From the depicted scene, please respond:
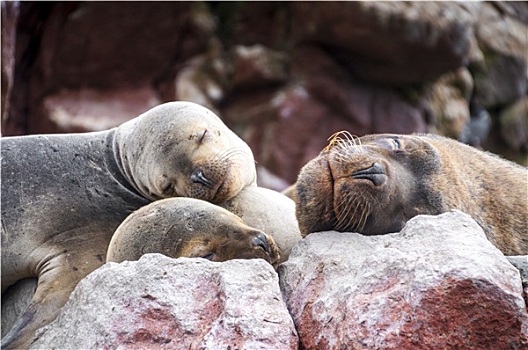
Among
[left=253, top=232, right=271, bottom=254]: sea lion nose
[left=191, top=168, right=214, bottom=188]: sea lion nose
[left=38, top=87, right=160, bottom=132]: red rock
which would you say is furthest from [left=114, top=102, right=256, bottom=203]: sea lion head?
[left=38, top=87, right=160, bottom=132]: red rock

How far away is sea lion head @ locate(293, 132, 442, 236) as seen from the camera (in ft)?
10.8

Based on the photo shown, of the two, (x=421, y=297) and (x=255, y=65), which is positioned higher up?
(x=421, y=297)

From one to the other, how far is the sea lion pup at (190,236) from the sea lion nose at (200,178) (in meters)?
0.70

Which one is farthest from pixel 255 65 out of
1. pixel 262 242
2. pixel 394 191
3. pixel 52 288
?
pixel 262 242

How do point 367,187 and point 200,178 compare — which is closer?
point 367,187

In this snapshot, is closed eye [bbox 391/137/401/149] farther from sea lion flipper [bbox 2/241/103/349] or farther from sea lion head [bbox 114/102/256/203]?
sea lion flipper [bbox 2/241/103/349]

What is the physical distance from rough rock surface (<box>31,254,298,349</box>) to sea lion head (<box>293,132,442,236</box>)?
1.63 ft

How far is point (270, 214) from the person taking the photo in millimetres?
3898

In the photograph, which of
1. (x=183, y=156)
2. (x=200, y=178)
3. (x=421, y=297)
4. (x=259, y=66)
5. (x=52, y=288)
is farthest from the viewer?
(x=259, y=66)

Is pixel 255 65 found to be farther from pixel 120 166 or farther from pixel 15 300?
pixel 15 300

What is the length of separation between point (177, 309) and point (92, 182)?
5.68 ft

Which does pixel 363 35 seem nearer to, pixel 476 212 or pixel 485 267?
pixel 476 212

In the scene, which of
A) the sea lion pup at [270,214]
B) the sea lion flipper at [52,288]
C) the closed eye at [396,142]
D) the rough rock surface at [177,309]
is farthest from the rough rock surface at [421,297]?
the sea lion flipper at [52,288]

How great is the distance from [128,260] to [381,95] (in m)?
7.65
